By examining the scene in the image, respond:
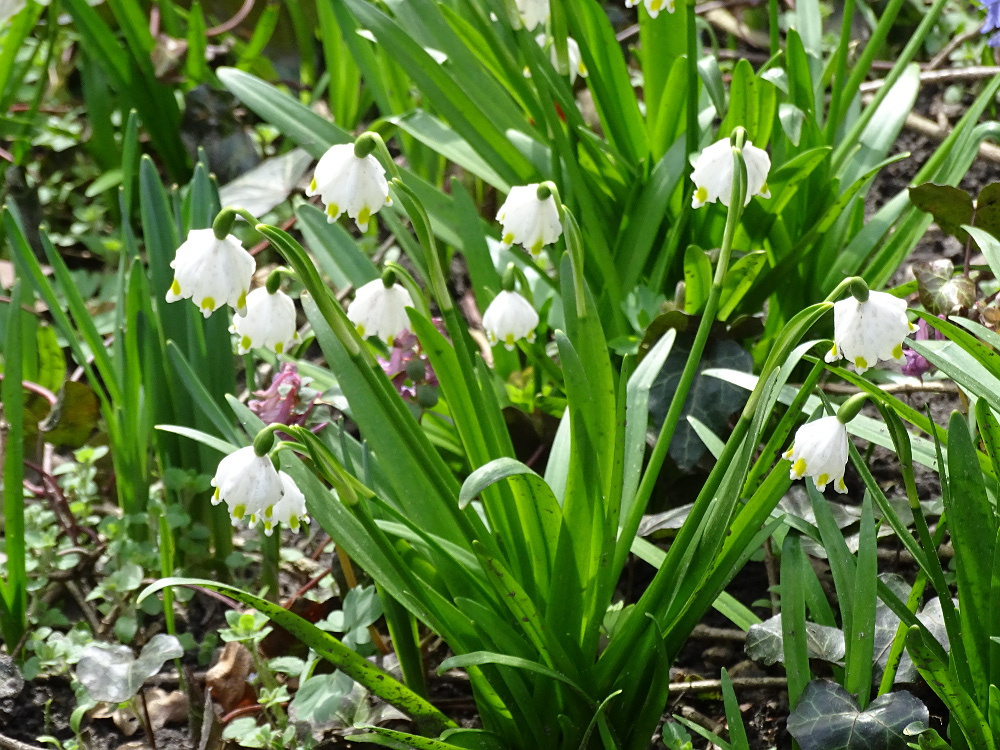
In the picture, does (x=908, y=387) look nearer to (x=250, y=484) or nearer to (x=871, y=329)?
(x=871, y=329)

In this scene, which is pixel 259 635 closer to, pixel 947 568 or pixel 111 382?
pixel 111 382

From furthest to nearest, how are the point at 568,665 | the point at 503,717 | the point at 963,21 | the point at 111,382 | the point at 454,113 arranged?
the point at 963,21 → the point at 454,113 → the point at 111,382 → the point at 503,717 → the point at 568,665

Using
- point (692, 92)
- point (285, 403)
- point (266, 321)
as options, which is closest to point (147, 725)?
point (285, 403)

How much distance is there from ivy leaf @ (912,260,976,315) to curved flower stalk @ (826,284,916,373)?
1.37 ft

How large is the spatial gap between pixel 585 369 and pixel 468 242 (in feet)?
1.90

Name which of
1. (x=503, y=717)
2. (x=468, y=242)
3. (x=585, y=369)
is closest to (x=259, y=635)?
(x=503, y=717)

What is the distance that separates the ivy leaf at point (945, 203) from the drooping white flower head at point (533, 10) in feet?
2.23

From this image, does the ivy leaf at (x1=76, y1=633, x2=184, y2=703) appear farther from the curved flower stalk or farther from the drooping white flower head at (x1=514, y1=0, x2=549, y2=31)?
the drooping white flower head at (x1=514, y1=0, x2=549, y2=31)

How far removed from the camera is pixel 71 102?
305 cm

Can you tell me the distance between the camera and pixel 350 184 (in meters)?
1.12

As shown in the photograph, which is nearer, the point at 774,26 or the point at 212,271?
the point at 212,271

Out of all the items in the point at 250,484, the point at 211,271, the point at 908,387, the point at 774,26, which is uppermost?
the point at 774,26

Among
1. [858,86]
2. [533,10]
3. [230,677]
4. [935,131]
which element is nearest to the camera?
[230,677]

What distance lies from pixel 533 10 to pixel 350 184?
777mm
